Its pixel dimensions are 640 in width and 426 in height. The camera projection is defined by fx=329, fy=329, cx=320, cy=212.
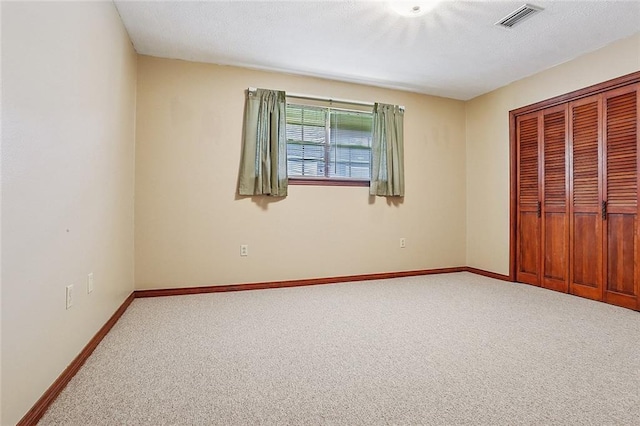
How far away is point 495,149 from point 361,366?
3.52 metres

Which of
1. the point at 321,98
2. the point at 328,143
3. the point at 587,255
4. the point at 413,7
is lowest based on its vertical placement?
the point at 587,255

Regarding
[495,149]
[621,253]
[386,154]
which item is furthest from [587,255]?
[386,154]

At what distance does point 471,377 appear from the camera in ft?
5.42

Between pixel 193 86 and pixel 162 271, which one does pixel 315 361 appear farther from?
pixel 193 86

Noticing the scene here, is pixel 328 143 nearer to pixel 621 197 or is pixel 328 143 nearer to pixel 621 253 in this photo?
pixel 621 197

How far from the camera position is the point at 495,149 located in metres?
4.17

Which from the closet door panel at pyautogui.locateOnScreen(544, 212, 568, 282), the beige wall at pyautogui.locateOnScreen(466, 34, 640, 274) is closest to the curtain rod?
the beige wall at pyautogui.locateOnScreen(466, 34, 640, 274)

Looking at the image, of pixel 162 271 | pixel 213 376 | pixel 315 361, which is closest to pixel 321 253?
pixel 162 271

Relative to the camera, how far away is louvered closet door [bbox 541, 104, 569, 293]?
341 centimetres

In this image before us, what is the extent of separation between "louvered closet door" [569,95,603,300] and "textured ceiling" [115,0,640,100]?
62cm

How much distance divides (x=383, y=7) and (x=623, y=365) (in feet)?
8.96

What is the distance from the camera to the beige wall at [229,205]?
328cm

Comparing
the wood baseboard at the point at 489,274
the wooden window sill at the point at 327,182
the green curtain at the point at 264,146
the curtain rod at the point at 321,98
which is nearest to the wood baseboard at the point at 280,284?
the wood baseboard at the point at 489,274

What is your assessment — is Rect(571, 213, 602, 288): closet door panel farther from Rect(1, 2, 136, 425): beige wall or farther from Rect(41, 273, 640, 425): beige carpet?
Rect(1, 2, 136, 425): beige wall
